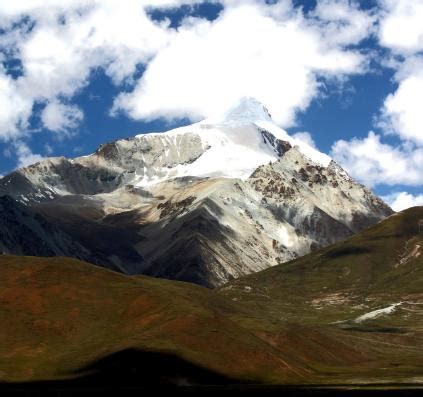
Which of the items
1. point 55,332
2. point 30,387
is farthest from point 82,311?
point 30,387

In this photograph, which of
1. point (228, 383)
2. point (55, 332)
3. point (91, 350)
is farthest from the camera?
point (55, 332)

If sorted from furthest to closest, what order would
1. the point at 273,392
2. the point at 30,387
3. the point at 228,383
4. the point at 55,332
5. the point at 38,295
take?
the point at 38,295
the point at 55,332
the point at 228,383
the point at 30,387
the point at 273,392

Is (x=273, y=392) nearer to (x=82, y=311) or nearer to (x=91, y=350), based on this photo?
(x=91, y=350)

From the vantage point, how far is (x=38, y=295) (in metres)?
197

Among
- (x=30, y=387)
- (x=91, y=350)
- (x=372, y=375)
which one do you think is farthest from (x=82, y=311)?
(x=372, y=375)

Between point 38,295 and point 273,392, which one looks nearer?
point 273,392

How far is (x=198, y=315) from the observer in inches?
7279

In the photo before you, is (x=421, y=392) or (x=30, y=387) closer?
(x=421, y=392)

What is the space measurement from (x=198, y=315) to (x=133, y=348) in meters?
26.3

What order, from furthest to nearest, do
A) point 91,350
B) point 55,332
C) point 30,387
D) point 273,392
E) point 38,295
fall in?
point 38,295
point 55,332
point 91,350
point 30,387
point 273,392

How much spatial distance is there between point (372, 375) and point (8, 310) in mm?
80648

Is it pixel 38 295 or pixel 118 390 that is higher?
pixel 38 295

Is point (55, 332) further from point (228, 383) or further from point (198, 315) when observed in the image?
point (228, 383)

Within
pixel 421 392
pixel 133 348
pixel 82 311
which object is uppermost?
pixel 82 311
